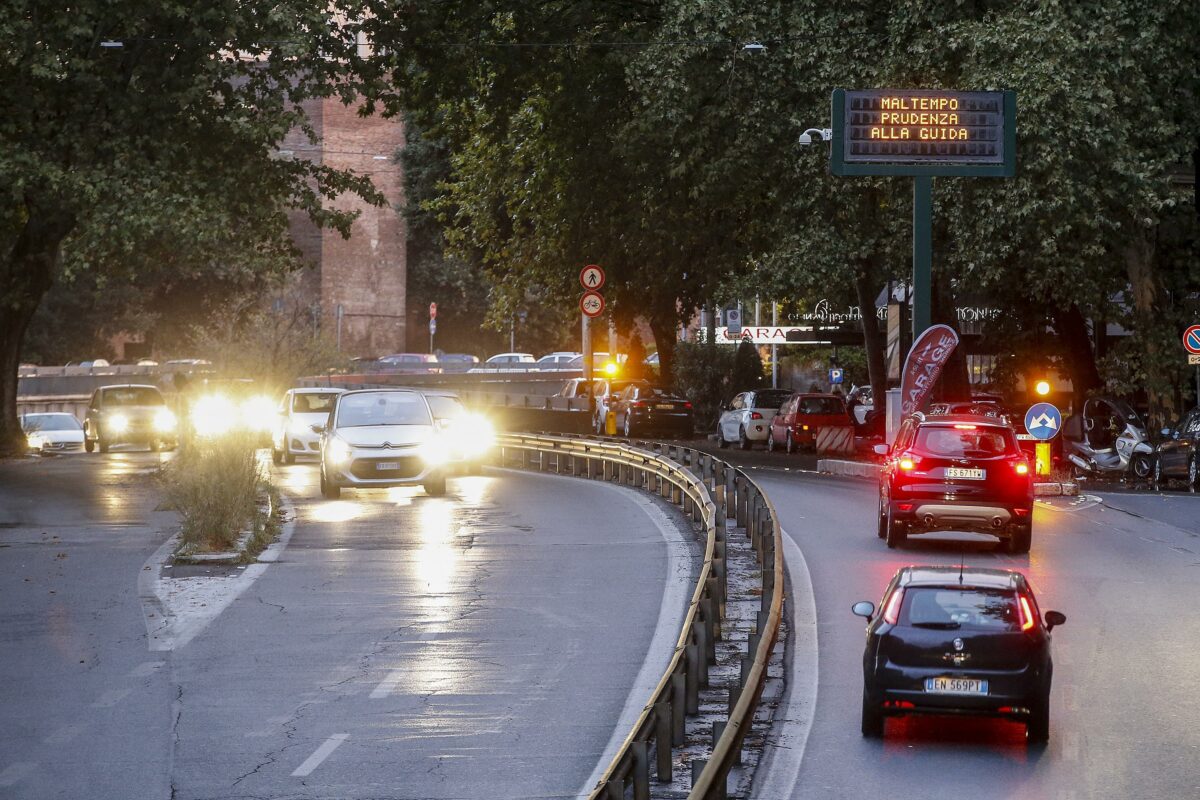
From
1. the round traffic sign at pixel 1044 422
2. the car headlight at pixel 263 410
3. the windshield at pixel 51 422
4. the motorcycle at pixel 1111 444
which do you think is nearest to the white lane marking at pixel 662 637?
the round traffic sign at pixel 1044 422

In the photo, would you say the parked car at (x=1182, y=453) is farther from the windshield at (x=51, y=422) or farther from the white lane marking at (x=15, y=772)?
the windshield at (x=51, y=422)

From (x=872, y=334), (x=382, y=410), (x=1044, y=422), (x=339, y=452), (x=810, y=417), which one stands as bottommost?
(x=810, y=417)

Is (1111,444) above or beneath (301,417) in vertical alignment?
beneath

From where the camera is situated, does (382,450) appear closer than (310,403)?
Yes

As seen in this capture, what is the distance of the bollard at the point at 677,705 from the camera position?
32.2 feet

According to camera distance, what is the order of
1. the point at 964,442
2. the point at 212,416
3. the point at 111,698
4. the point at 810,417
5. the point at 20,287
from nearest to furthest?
the point at 111,698
the point at 964,442
the point at 212,416
the point at 20,287
the point at 810,417

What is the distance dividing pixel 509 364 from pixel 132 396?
4221 cm

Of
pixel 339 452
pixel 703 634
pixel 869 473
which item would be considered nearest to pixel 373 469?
pixel 339 452

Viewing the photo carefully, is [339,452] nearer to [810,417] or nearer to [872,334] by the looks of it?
[872,334]

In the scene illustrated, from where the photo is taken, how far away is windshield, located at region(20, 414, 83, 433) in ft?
187

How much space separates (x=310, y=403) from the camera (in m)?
39.3

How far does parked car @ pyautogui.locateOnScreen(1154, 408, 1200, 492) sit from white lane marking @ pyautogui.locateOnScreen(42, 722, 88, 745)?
2669 centimetres

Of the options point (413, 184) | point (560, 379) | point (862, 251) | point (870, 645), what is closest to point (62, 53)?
point (862, 251)

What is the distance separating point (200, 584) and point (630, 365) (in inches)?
1902
